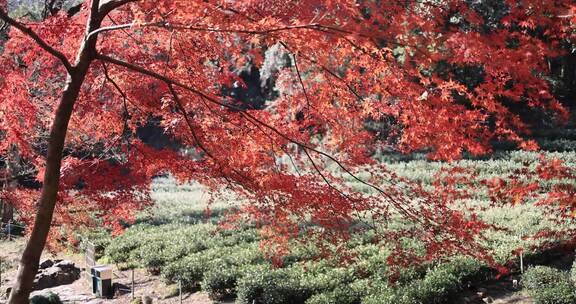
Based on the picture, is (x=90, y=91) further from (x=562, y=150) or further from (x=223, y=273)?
(x=562, y=150)

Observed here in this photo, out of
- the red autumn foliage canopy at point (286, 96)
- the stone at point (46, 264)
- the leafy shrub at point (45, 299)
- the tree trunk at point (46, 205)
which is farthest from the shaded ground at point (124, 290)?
the tree trunk at point (46, 205)

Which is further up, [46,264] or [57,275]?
[46,264]

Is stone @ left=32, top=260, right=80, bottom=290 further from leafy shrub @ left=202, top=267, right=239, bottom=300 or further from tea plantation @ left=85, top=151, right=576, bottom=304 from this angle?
leafy shrub @ left=202, top=267, right=239, bottom=300

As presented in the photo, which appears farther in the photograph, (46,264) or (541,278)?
(46,264)

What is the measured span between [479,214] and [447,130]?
8808mm

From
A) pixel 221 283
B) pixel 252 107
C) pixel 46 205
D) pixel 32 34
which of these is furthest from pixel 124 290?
pixel 32 34

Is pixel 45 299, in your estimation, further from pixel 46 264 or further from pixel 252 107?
pixel 252 107

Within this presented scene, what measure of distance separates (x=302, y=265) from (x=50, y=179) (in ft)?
23.6

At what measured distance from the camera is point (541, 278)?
9.87 metres

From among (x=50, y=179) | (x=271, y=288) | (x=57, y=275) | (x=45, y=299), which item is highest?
(x=50, y=179)

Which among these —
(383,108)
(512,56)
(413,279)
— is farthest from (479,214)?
(512,56)

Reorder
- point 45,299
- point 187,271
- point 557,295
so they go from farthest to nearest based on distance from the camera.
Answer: point 187,271, point 45,299, point 557,295

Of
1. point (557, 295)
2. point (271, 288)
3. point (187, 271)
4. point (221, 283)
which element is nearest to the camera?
point (557, 295)

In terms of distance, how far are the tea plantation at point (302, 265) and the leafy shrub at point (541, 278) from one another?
0.03m
